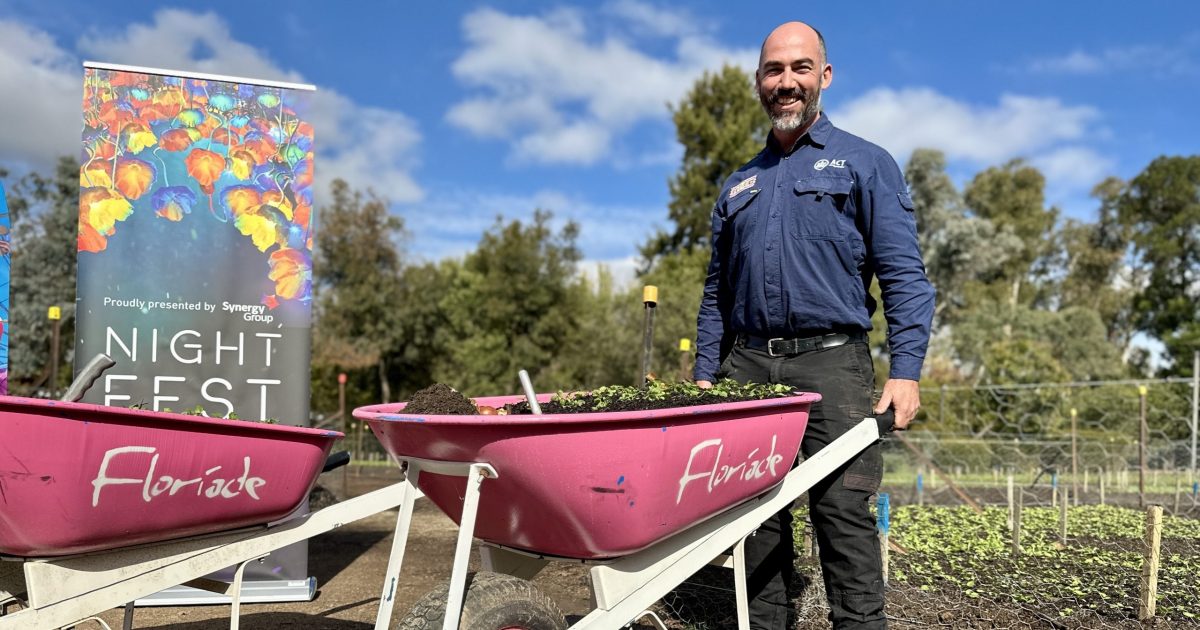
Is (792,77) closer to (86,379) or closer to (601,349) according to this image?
(86,379)

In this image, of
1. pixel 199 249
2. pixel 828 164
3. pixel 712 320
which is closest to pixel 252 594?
pixel 199 249

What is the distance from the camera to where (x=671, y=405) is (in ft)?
6.40

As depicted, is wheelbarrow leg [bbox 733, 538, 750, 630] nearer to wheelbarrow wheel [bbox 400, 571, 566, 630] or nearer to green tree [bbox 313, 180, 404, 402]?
wheelbarrow wheel [bbox 400, 571, 566, 630]

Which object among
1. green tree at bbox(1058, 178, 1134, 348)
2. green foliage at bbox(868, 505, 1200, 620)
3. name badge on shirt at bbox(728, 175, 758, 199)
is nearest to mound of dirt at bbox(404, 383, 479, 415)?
name badge on shirt at bbox(728, 175, 758, 199)

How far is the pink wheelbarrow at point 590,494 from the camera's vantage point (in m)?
1.71

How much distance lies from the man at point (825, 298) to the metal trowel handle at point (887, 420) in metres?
0.02

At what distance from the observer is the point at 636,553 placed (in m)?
1.99

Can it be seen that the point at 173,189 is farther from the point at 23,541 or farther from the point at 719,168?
the point at 719,168

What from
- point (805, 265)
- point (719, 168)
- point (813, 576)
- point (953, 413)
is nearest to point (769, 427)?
point (805, 265)

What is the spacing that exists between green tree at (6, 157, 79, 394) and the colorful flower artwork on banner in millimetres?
22066

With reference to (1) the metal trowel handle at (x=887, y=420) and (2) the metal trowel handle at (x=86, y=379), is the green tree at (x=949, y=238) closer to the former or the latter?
(1) the metal trowel handle at (x=887, y=420)

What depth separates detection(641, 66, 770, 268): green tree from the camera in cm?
2445

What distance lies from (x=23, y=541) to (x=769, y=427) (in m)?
1.72

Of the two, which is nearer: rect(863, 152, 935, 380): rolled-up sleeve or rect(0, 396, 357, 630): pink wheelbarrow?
rect(0, 396, 357, 630): pink wheelbarrow
